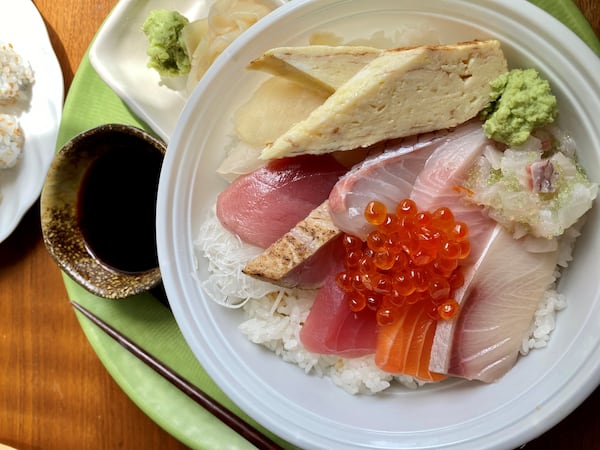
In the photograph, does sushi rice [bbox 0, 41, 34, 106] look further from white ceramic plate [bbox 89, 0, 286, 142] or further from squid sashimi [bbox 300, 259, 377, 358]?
squid sashimi [bbox 300, 259, 377, 358]

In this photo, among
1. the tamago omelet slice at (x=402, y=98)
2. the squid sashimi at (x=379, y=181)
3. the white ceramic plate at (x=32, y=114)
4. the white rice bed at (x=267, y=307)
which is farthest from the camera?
the white ceramic plate at (x=32, y=114)

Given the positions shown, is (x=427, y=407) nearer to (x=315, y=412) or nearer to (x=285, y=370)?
(x=315, y=412)

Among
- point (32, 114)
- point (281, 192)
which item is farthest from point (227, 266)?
point (32, 114)

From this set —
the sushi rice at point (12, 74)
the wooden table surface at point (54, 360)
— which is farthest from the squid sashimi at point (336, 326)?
the sushi rice at point (12, 74)

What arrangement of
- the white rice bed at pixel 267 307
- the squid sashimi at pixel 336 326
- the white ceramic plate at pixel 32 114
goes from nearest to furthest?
the squid sashimi at pixel 336 326
the white rice bed at pixel 267 307
the white ceramic plate at pixel 32 114

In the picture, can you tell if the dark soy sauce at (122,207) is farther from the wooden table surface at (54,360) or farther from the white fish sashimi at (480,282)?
the white fish sashimi at (480,282)

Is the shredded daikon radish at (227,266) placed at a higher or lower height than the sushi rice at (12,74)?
lower

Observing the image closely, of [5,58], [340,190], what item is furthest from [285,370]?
[5,58]
